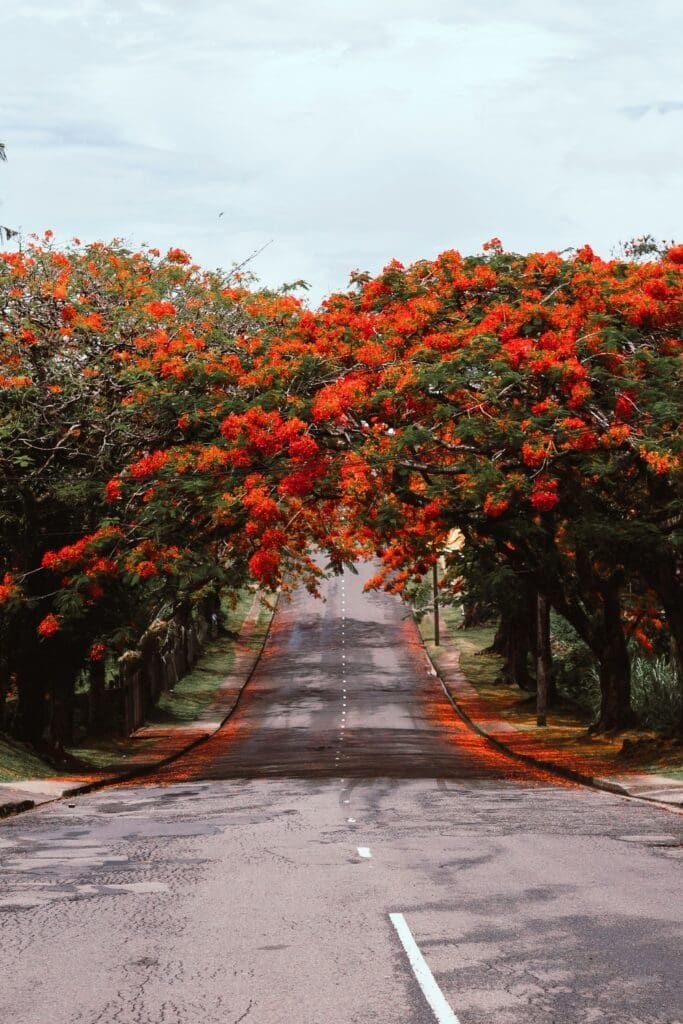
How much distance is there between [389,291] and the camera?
2480cm

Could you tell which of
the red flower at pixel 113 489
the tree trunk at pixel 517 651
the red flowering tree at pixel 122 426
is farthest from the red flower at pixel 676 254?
the tree trunk at pixel 517 651

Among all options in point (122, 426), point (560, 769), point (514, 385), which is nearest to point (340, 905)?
point (514, 385)

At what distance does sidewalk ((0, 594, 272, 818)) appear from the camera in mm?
22000

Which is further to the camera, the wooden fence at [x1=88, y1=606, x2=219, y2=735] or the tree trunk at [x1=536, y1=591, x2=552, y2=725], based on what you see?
the wooden fence at [x1=88, y1=606, x2=219, y2=735]

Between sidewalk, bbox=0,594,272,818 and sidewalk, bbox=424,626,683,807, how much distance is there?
942 cm

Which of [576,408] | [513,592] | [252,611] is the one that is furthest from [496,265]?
[252,611]

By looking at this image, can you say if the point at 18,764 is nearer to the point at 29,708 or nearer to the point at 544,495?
the point at 29,708

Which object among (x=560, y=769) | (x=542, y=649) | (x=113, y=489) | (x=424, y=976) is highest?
(x=113, y=489)

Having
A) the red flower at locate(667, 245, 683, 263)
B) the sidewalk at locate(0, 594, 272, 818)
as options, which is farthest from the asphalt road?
the red flower at locate(667, 245, 683, 263)

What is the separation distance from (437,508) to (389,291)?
450 cm

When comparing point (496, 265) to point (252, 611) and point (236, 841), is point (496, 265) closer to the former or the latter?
point (236, 841)

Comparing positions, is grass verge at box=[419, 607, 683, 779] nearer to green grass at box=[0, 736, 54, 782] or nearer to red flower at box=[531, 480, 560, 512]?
red flower at box=[531, 480, 560, 512]

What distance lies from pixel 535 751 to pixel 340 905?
1000 inches

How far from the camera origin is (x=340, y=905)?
33.5 feet
